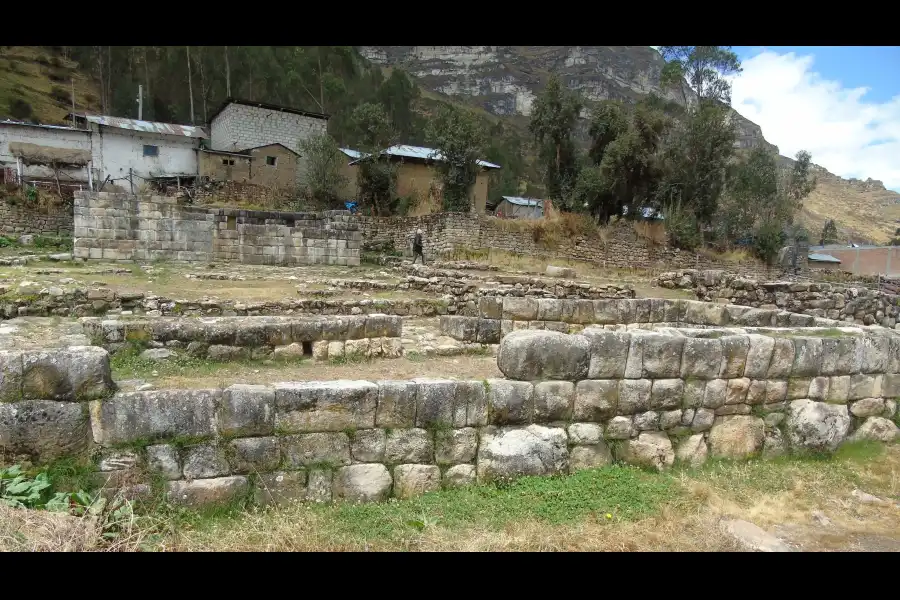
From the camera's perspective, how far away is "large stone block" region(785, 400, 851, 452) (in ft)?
17.6

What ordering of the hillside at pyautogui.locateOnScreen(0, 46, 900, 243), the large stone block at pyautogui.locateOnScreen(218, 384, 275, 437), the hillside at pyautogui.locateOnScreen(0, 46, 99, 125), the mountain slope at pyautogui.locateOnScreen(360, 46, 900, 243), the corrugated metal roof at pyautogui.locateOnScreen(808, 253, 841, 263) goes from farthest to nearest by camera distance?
the mountain slope at pyautogui.locateOnScreen(360, 46, 900, 243) → the hillside at pyautogui.locateOnScreen(0, 46, 900, 243) → the hillside at pyautogui.locateOnScreen(0, 46, 99, 125) → the corrugated metal roof at pyautogui.locateOnScreen(808, 253, 841, 263) → the large stone block at pyautogui.locateOnScreen(218, 384, 275, 437)

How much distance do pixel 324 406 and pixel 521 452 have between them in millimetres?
1735

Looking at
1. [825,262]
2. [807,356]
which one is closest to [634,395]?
[807,356]

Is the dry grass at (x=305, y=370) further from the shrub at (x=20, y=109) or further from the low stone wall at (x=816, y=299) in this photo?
the shrub at (x=20, y=109)

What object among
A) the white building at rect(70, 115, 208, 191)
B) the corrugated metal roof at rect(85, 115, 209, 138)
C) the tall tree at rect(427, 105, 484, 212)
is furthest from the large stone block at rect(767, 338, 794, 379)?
the corrugated metal roof at rect(85, 115, 209, 138)

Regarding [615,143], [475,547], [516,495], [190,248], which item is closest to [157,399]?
[475,547]

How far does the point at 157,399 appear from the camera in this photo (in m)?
3.79

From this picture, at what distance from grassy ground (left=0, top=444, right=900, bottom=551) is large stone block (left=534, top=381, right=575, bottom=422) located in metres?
0.53

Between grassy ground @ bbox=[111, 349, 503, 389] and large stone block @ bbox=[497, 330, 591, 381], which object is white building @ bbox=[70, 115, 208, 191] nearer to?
grassy ground @ bbox=[111, 349, 503, 389]

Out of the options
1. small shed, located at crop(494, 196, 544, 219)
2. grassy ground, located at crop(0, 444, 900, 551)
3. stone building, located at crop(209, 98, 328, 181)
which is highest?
stone building, located at crop(209, 98, 328, 181)

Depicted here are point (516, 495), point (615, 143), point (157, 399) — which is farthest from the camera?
point (615, 143)

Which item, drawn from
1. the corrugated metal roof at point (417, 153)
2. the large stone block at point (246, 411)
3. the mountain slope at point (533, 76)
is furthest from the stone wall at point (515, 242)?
the mountain slope at point (533, 76)
